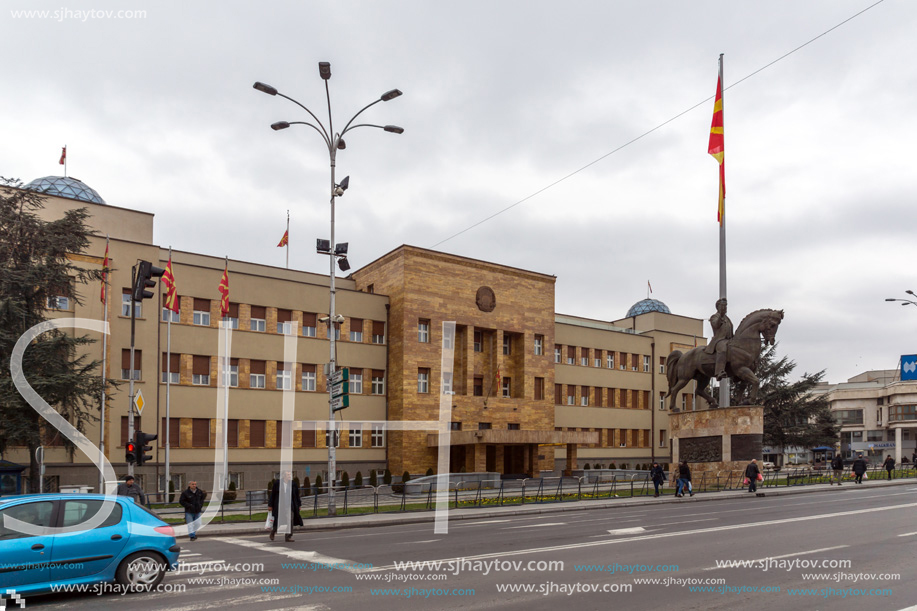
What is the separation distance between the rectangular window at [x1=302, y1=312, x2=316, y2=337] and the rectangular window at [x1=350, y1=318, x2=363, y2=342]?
8.79 ft

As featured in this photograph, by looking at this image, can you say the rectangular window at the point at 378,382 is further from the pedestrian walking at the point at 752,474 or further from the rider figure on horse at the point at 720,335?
the pedestrian walking at the point at 752,474

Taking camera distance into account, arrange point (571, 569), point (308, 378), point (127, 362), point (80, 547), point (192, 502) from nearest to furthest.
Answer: point (80, 547) → point (571, 569) → point (192, 502) → point (127, 362) → point (308, 378)

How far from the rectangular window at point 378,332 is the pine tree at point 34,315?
2173 cm

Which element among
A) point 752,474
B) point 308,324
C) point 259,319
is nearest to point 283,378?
point 259,319

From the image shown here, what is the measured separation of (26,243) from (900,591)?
30699mm

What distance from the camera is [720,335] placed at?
37.0 meters

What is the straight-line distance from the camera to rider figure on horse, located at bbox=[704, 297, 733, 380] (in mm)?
36406

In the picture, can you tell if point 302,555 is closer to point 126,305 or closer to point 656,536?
point 656,536

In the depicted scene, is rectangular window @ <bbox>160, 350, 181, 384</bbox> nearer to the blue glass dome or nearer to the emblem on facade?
the blue glass dome

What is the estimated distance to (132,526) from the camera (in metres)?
11.2

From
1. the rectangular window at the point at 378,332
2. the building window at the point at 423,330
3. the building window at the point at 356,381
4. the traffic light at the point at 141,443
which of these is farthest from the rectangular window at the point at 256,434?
the traffic light at the point at 141,443

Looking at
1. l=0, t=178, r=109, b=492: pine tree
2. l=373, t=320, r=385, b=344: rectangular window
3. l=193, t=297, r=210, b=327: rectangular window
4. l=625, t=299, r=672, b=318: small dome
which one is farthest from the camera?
l=625, t=299, r=672, b=318: small dome

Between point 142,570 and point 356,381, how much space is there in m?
38.4

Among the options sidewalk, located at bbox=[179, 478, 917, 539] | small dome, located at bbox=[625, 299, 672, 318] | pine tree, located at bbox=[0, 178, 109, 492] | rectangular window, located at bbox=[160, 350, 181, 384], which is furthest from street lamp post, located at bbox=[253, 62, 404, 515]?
small dome, located at bbox=[625, 299, 672, 318]
